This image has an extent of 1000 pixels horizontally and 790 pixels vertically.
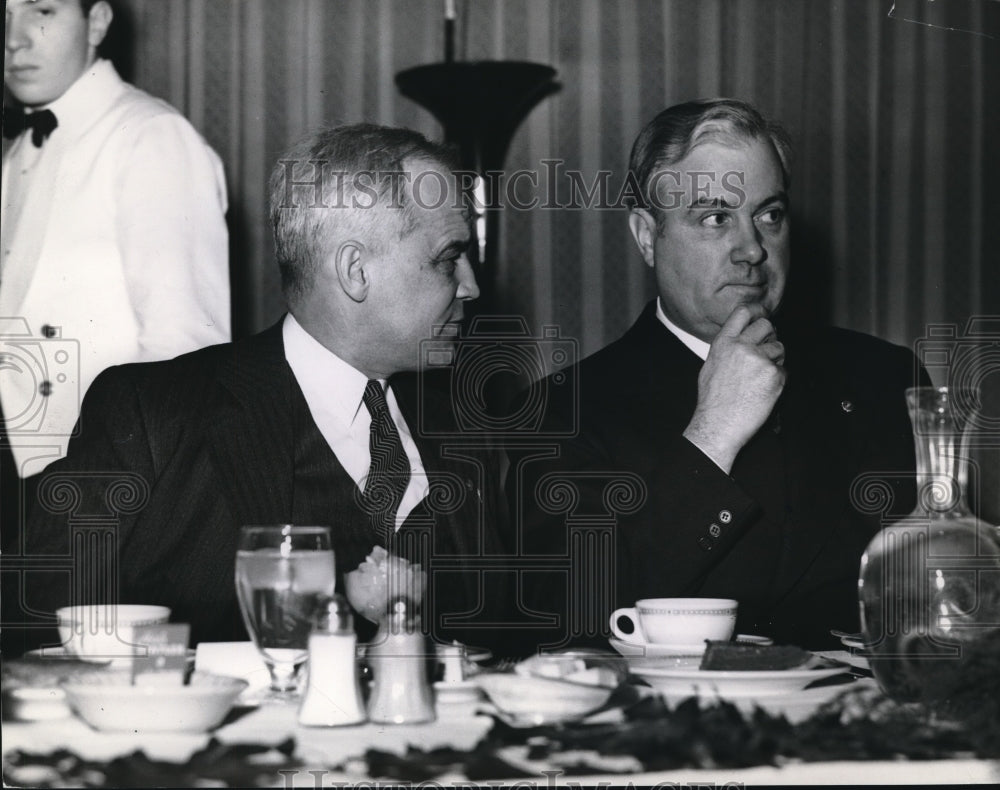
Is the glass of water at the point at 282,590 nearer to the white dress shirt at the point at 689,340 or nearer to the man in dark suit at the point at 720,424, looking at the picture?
the man in dark suit at the point at 720,424

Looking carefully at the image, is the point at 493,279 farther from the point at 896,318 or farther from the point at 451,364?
the point at 896,318

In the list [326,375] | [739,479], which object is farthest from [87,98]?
[739,479]

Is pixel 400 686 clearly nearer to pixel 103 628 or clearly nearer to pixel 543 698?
pixel 543 698

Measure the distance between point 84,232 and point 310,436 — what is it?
1.95ft

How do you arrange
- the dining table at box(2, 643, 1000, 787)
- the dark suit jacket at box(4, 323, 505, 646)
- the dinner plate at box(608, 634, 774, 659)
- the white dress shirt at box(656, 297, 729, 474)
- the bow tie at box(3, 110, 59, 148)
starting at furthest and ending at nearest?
1. the white dress shirt at box(656, 297, 729, 474)
2. the bow tie at box(3, 110, 59, 148)
3. the dark suit jacket at box(4, 323, 505, 646)
4. the dinner plate at box(608, 634, 774, 659)
5. the dining table at box(2, 643, 1000, 787)

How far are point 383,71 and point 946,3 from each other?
3.96ft

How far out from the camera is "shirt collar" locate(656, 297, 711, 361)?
94.3 inches

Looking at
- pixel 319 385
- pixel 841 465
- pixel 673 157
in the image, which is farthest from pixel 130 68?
pixel 841 465

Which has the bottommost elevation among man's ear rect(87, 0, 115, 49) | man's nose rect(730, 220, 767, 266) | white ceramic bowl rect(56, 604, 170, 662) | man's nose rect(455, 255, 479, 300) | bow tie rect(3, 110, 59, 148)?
white ceramic bowl rect(56, 604, 170, 662)

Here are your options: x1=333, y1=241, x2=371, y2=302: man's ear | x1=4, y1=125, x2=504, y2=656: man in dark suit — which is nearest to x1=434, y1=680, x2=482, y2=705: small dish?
x1=4, y1=125, x2=504, y2=656: man in dark suit

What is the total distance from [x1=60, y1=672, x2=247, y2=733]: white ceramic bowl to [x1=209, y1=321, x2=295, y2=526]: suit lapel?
2.97ft

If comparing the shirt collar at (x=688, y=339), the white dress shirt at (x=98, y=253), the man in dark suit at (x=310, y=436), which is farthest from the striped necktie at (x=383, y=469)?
the shirt collar at (x=688, y=339)

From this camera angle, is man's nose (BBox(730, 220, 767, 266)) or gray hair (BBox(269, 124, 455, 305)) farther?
man's nose (BBox(730, 220, 767, 266))

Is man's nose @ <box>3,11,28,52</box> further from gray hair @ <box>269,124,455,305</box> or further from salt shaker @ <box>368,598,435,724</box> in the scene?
salt shaker @ <box>368,598,435,724</box>
